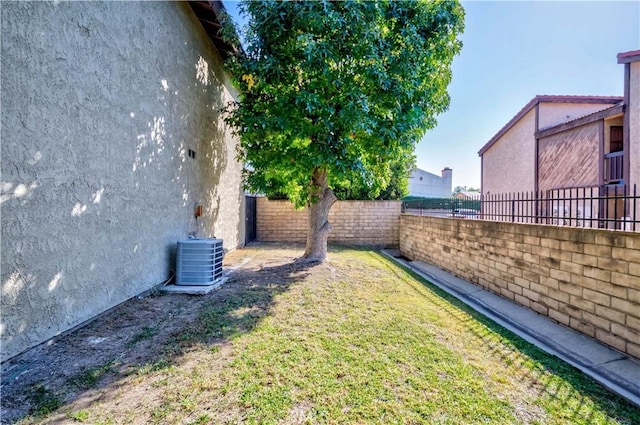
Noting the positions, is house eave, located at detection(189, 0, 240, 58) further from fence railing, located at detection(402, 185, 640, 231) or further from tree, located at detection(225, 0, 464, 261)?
fence railing, located at detection(402, 185, 640, 231)

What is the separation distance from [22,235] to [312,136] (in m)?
5.19

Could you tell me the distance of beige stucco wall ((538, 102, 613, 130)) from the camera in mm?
13070

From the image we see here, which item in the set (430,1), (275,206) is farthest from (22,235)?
(275,206)

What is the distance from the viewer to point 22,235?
2723 millimetres

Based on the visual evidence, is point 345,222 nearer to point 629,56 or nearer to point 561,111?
point 629,56

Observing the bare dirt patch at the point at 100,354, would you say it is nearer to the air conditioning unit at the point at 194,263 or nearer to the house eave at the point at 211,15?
the air conditioning unit at the point at 194,263

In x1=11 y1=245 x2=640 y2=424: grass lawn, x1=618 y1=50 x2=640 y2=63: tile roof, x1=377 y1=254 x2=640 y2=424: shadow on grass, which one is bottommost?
x1=377 y1=254 x2=640 y2=424: shadow on grass

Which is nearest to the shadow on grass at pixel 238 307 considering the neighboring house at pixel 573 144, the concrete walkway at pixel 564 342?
the concrete walkway at pixel 564 342

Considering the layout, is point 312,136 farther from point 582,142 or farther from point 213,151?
point 582,142

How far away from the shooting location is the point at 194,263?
5328mm

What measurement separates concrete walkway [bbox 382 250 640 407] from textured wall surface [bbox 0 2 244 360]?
19.2 feet

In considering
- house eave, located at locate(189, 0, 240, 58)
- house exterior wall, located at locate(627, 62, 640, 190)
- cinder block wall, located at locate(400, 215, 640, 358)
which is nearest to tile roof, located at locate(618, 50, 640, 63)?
house exterior wall, located at locate(627, 62, 640, 190)

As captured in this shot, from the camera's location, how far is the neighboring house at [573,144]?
31.1 ft

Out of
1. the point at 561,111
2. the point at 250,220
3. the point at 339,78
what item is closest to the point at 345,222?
the point at 250,220
